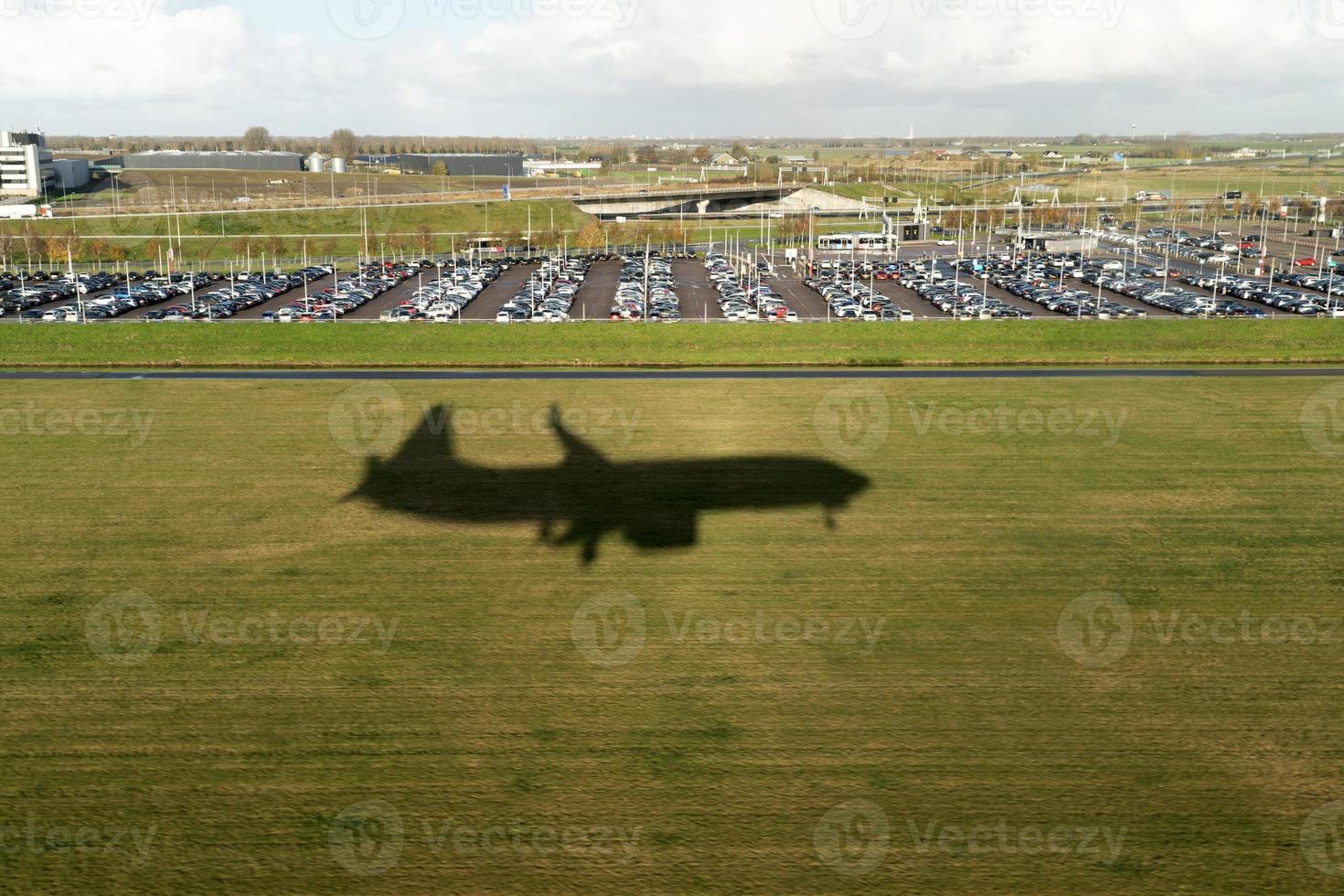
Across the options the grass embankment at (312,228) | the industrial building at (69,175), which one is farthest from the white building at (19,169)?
the grass embankment at (312,228)

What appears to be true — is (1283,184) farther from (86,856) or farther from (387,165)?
(86,856)
